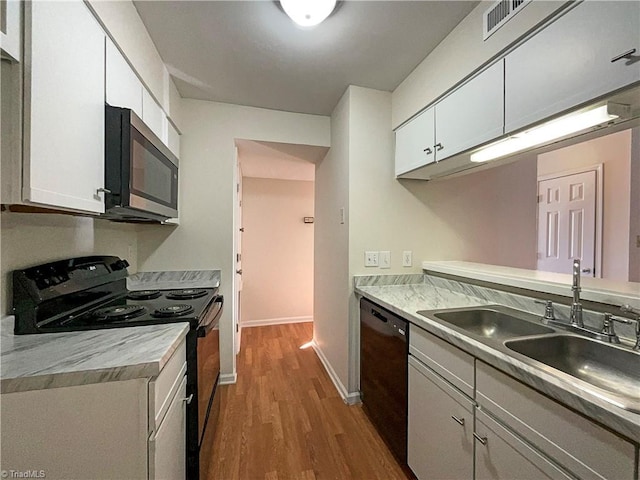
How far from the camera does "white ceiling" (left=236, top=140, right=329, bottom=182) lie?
8.65 ft

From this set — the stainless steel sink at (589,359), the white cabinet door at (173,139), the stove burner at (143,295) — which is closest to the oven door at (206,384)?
the stove burner at (143,295)

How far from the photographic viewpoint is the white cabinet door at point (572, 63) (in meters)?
0.85

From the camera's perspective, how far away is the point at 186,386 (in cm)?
127

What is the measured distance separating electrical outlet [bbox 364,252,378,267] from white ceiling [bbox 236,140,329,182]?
119 cm

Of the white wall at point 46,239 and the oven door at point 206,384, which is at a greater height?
the white wall at point 46,239

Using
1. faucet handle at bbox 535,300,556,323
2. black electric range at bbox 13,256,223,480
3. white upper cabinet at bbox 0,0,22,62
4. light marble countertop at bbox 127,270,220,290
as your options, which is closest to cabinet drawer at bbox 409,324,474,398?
faucet handle at bbox 535,300,556,323

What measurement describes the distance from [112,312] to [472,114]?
2.04 metres

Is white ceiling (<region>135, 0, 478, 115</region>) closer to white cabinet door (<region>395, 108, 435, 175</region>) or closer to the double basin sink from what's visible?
white cabinet door (<region>395, 108, 435, 175</region>)

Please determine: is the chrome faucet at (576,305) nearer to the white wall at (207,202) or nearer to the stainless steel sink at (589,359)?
the stainless steel sink at (589,359)

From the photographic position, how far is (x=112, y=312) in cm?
132

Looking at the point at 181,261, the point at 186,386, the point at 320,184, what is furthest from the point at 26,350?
the point at 320,184

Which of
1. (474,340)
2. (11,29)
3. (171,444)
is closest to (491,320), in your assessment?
(474,340)

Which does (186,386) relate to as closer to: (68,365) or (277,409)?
(68,365)

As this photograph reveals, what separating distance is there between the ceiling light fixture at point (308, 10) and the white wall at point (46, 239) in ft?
4.84
